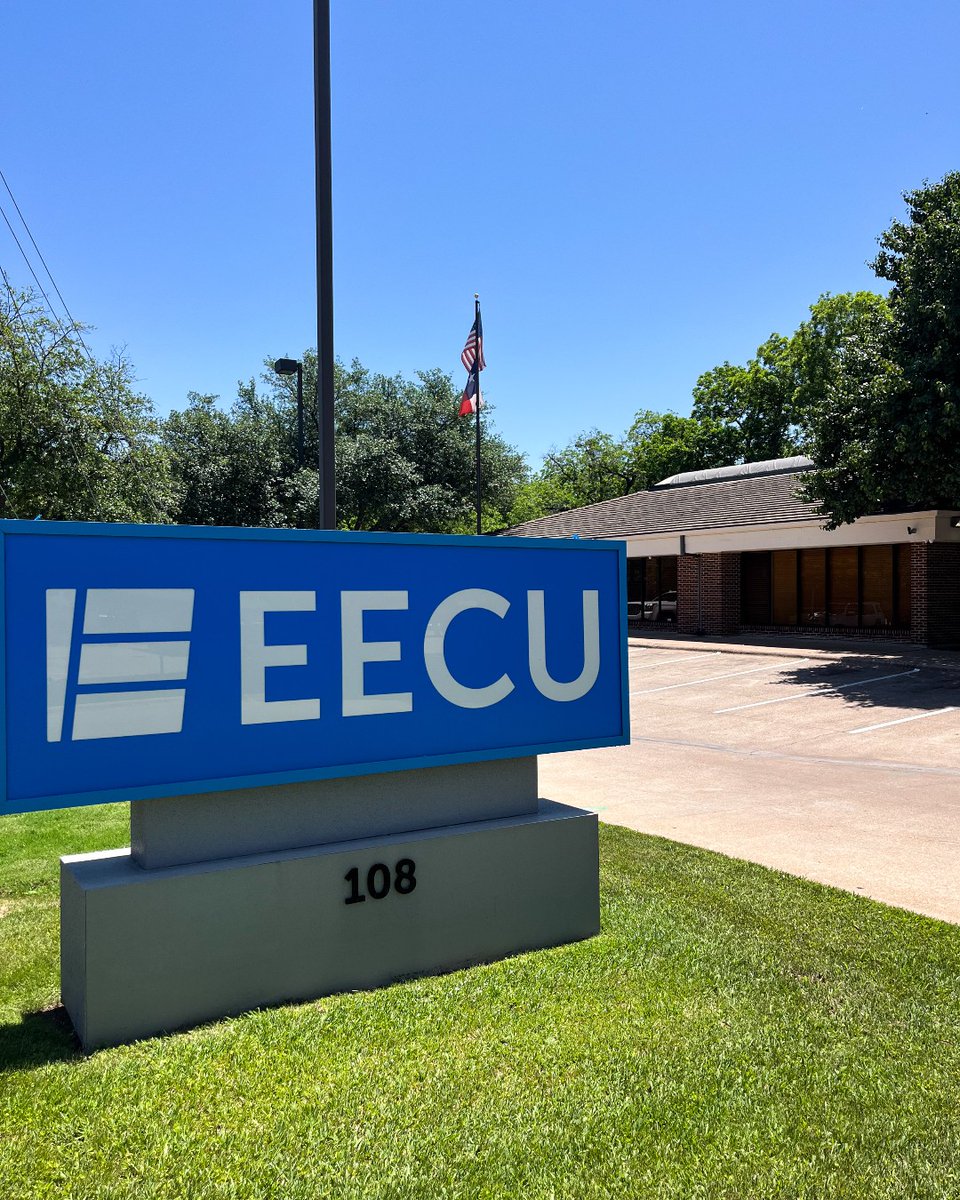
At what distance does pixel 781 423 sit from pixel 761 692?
37.1 m

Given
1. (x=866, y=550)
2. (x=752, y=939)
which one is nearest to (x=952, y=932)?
(x=752, y=939)

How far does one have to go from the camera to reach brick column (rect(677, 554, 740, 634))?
28719 mm

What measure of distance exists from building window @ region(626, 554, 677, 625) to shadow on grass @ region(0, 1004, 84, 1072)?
2778cm

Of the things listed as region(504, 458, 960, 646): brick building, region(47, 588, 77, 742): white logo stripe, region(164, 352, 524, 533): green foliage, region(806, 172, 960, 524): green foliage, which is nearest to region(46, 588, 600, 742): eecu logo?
region(47, 588, 77, 742): white logo stripe

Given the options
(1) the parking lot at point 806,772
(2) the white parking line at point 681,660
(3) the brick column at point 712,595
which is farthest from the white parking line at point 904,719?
(3) the brick column at point 712,595

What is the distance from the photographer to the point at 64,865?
4305 mm

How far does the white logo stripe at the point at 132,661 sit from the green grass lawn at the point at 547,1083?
156 cm

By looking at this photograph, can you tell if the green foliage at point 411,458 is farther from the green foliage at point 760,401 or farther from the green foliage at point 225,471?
the green foliage at point 760,401

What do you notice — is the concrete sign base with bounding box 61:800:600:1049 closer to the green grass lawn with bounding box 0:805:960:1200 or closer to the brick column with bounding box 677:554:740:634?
the green grass lawn with bounding box 0:805:960:1200

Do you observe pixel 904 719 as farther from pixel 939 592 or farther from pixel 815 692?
pixel 939 592

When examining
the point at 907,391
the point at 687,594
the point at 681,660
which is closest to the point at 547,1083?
the point at 907,391

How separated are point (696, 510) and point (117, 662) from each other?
28.6m

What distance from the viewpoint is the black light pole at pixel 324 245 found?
7359 millimetres

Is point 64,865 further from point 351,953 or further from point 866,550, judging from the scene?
point 866,550
